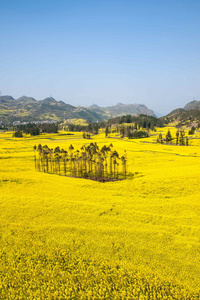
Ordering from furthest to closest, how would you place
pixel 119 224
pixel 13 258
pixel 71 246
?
1. pixel 119 224
2. pixel 71 246
3. pixel 13 258

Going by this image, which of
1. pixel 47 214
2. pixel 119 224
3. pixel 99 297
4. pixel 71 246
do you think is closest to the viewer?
pixel 99 297

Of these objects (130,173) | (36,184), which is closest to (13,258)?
(36,184)

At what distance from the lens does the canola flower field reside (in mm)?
21719

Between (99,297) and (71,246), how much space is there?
8.78m

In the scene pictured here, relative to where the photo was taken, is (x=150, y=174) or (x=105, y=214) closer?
(x=105, y=214)

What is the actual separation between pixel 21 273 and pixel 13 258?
316 centimetres

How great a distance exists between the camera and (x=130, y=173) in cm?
7062

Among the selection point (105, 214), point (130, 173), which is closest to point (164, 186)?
point (130, 173)

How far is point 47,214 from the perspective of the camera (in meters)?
37.1

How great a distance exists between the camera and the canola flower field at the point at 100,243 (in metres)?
21.7

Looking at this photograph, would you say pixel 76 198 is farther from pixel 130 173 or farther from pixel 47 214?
pixel 130 173

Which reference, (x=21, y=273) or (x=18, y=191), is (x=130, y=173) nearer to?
(x=18, y=191)

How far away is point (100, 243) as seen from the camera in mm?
28438

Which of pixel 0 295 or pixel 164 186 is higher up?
pixel 164 186
